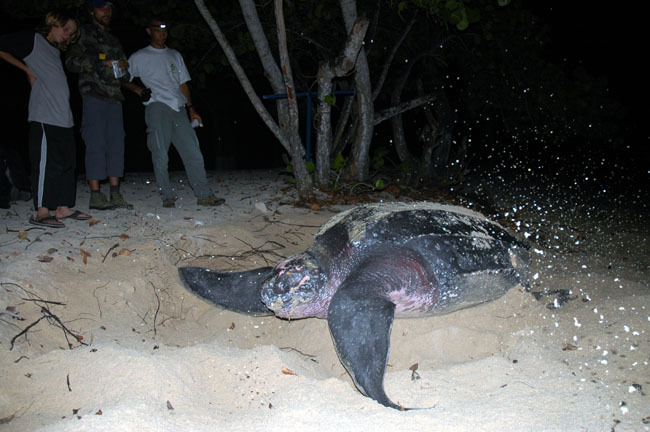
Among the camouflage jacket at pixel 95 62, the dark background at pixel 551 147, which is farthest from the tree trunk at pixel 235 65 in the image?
the dark background at pixel 551 147

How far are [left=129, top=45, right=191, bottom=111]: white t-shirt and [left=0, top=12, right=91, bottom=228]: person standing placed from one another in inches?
17.0

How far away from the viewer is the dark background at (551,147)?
5051 millimetres

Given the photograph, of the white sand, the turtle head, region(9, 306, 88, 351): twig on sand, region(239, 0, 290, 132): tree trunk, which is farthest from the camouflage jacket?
the turtle head

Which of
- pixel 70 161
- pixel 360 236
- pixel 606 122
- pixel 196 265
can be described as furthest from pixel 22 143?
pixel 606 122

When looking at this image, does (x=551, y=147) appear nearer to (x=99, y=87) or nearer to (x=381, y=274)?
(x=381, y=274)

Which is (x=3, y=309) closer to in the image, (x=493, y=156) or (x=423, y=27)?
(x=423, y=27)

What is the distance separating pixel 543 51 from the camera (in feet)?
15.4

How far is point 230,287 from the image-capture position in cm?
203

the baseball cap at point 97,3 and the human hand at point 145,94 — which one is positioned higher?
the baseball cap at point 97,3

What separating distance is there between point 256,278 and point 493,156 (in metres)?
11.0

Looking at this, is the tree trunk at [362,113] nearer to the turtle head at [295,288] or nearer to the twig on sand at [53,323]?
the turtle head at [295,288]

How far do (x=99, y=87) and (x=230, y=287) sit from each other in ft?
6.12

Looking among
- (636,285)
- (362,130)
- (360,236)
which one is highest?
(362,130)

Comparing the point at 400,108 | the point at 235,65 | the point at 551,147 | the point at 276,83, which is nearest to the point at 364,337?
the point at 235,65
